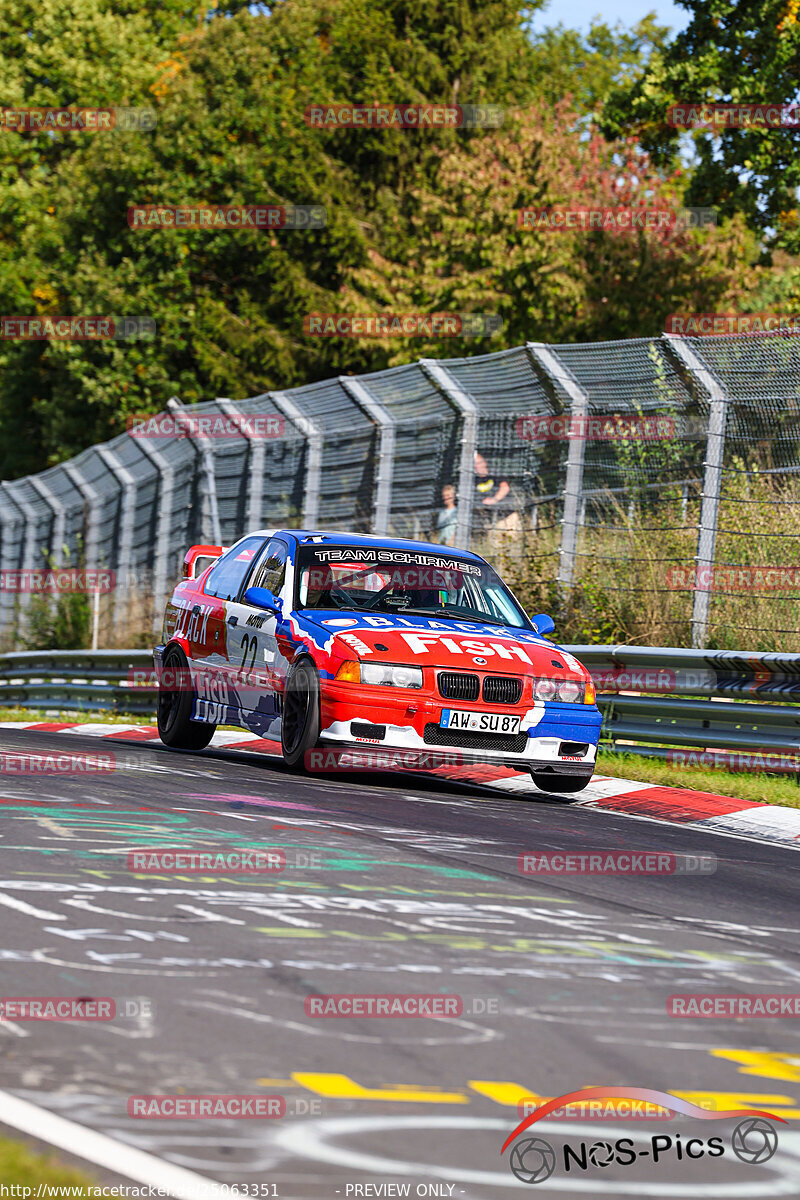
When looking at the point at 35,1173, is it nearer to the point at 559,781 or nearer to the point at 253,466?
the point at 559,781

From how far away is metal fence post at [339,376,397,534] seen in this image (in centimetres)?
1800

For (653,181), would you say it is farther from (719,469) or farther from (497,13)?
(719,469)

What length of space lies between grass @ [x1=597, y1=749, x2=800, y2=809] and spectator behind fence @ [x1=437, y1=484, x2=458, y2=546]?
455 cm

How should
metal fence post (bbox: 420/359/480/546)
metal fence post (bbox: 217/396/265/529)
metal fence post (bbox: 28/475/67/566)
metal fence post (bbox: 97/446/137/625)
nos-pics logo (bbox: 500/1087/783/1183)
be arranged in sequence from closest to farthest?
nos-pics logo (bbox: 500/1087/783/1183), metal fence post (bbox: 420/359/480/546), metal fence post (bbox: 217/396/265/529), metal fence post (bbox: 97/446/137/625), metal fence post (bbox: 28/475/67/566)

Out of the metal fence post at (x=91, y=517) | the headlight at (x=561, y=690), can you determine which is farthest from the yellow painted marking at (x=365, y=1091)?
the metal fence post at (x=91, y=517)

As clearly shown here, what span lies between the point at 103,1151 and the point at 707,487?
11062mm

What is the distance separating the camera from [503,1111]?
156 inches

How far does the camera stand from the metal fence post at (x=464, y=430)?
55.1 feet

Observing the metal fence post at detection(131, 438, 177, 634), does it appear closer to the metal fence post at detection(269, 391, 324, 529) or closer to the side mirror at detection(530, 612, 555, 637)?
the metal fence post at detection(269, 391, 324, 529)

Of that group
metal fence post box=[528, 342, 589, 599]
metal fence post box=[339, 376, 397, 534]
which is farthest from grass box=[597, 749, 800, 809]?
metal fence post box=[339, 376, 397, 534]

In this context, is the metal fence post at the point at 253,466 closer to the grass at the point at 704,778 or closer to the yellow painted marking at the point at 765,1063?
the grass at the point at 704,778

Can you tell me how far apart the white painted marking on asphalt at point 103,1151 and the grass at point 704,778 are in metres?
7.59

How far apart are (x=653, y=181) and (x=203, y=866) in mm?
31201

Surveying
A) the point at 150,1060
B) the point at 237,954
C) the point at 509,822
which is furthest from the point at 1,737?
the point at 150,1060
